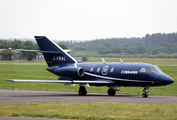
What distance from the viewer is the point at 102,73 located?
88.7ft

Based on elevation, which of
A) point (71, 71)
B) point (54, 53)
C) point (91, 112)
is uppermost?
point (54, 53)

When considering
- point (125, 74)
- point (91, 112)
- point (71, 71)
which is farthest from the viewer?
point (71, 71)

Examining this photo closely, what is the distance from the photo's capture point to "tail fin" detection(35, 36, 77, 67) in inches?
1161

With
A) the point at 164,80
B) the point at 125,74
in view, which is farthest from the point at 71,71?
the point at 164,80

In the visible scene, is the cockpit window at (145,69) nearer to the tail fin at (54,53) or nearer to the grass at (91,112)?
the tail fin at (54,53)

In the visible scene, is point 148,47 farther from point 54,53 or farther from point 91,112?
point 91,112

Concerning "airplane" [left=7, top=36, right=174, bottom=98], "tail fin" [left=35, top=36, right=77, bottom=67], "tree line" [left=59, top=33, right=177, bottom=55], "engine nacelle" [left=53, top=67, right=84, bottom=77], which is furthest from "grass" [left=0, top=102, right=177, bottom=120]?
"tree line" [left=59, top=33, right=177, bottom=55]

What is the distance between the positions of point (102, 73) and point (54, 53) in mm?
5244

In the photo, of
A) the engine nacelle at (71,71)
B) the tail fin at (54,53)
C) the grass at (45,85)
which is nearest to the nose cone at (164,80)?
the grass at (45,85)

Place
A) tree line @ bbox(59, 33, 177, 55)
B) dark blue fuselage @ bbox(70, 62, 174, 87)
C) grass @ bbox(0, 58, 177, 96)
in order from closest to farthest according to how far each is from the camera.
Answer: dark blue fuselage @ bbox(70, 62, 174, 87) → grass @ bbox(0, 58, 177, 96) → tree line @ bbox(59, 33, 177, 55)

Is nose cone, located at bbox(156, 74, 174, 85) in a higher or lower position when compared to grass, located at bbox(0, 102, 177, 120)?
higher

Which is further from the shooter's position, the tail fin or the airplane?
the tail fin

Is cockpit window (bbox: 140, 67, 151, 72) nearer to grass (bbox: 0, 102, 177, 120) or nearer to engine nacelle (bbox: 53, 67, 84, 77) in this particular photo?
engine nacelle (bbox: 53, 67, 84, 77)

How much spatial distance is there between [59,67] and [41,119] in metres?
16.7
